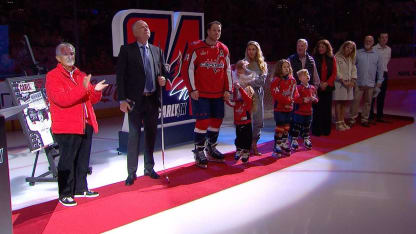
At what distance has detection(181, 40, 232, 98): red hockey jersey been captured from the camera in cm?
482

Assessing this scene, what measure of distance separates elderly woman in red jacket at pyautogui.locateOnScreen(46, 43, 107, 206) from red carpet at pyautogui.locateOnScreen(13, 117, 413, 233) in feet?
0.73

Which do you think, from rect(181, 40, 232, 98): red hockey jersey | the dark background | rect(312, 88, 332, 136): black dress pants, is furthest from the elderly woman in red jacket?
the dark background

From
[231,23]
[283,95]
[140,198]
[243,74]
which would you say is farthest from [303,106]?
[231,23]

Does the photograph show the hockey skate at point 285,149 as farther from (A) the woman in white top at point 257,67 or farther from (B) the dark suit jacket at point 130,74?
(B) the dark suit jacket at point 130,74

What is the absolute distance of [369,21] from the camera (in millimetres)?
18328

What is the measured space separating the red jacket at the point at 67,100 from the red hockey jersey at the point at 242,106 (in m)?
1.73

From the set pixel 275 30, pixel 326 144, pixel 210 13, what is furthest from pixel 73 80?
pixel 275 30

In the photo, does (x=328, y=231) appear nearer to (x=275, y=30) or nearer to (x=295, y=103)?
(x=295, y=103)

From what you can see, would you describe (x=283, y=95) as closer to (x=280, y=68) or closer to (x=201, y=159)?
(x=280, y=68)

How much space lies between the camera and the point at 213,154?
5.26 metres

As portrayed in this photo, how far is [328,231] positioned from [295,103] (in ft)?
9.36

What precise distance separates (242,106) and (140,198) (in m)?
1.67

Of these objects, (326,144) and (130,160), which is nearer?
(130,160)

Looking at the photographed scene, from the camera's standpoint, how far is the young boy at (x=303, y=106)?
19.0ft
